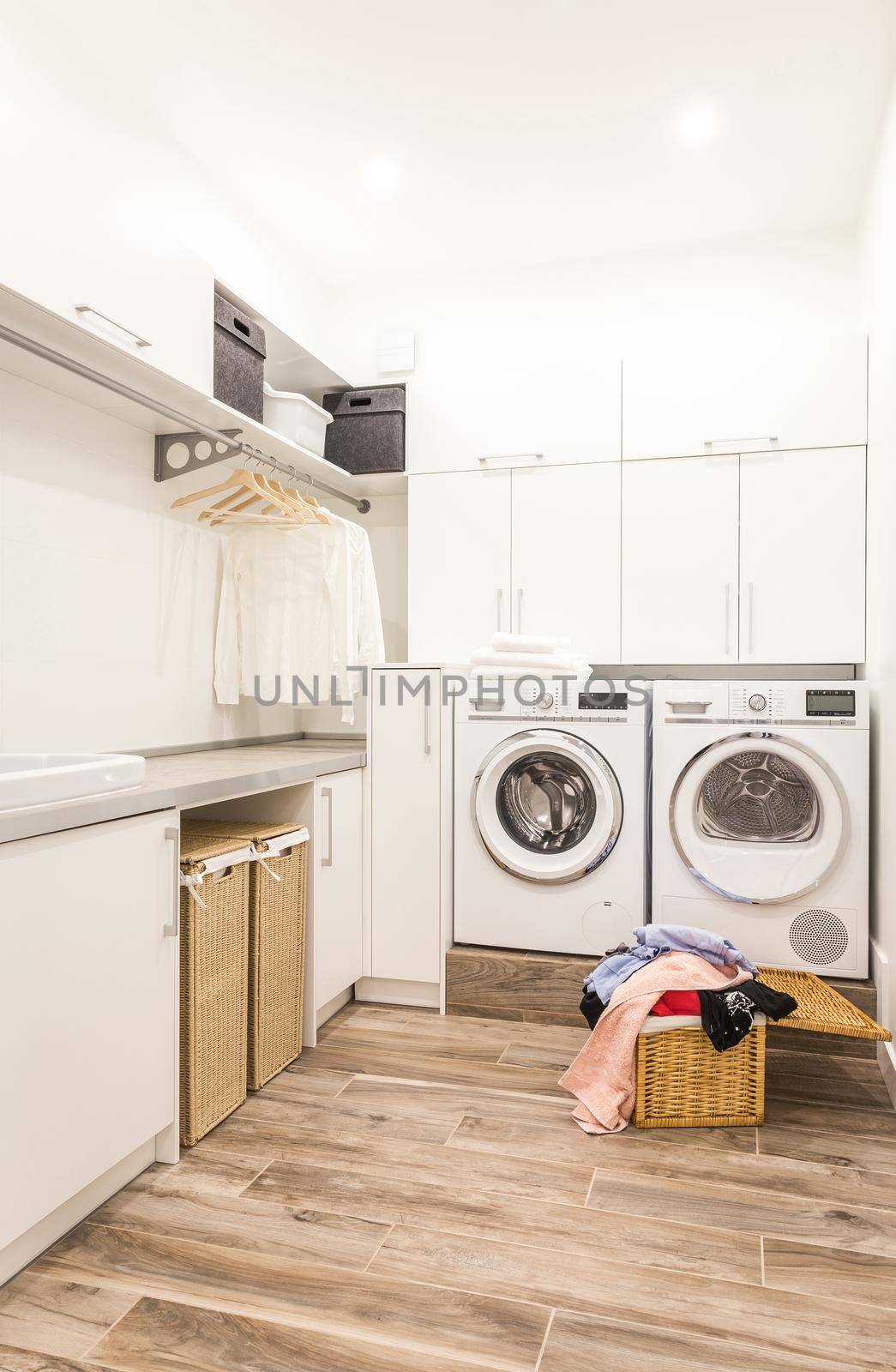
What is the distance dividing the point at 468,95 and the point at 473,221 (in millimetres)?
740

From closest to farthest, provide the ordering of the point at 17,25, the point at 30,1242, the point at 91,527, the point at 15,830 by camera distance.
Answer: the point at 15,830, the point at 30,1242, the point at 17,25, the point at 91,527

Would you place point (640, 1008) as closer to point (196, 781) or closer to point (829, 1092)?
point (829, 1092)

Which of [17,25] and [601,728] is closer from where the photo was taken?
[17,25]

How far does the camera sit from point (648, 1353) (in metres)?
1.39

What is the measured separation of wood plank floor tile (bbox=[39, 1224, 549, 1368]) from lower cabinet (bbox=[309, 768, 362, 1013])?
1.01 m

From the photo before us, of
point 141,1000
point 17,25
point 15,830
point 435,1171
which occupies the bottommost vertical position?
point 435,1171

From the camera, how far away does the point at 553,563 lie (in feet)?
10.9

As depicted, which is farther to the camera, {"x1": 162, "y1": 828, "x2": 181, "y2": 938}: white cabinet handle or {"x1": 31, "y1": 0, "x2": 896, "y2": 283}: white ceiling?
{"x1": 31, "y1": 0, "x2": 896, "y2": 283}: white ceiling

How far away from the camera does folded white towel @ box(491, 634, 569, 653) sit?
301 centimetres

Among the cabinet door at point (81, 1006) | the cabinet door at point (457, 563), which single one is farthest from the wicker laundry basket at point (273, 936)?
the cabinet door at point (457, 563)

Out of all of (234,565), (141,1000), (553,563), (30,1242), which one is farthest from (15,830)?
(553,563)

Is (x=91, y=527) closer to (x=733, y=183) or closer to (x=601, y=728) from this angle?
(x=601, y=728)

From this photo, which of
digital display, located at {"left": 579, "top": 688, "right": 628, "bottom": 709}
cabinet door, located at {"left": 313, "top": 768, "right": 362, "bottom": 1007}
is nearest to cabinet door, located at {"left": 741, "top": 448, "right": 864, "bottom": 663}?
digital display, located at {"left": 579, "top": 688, "right": 628, "bottom": 709}

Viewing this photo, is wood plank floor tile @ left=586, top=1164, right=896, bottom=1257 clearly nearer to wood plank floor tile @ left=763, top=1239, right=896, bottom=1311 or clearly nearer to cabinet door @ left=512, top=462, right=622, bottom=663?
wood plank floor tile @ left=763, top=1239, right=896, bottom=1311
